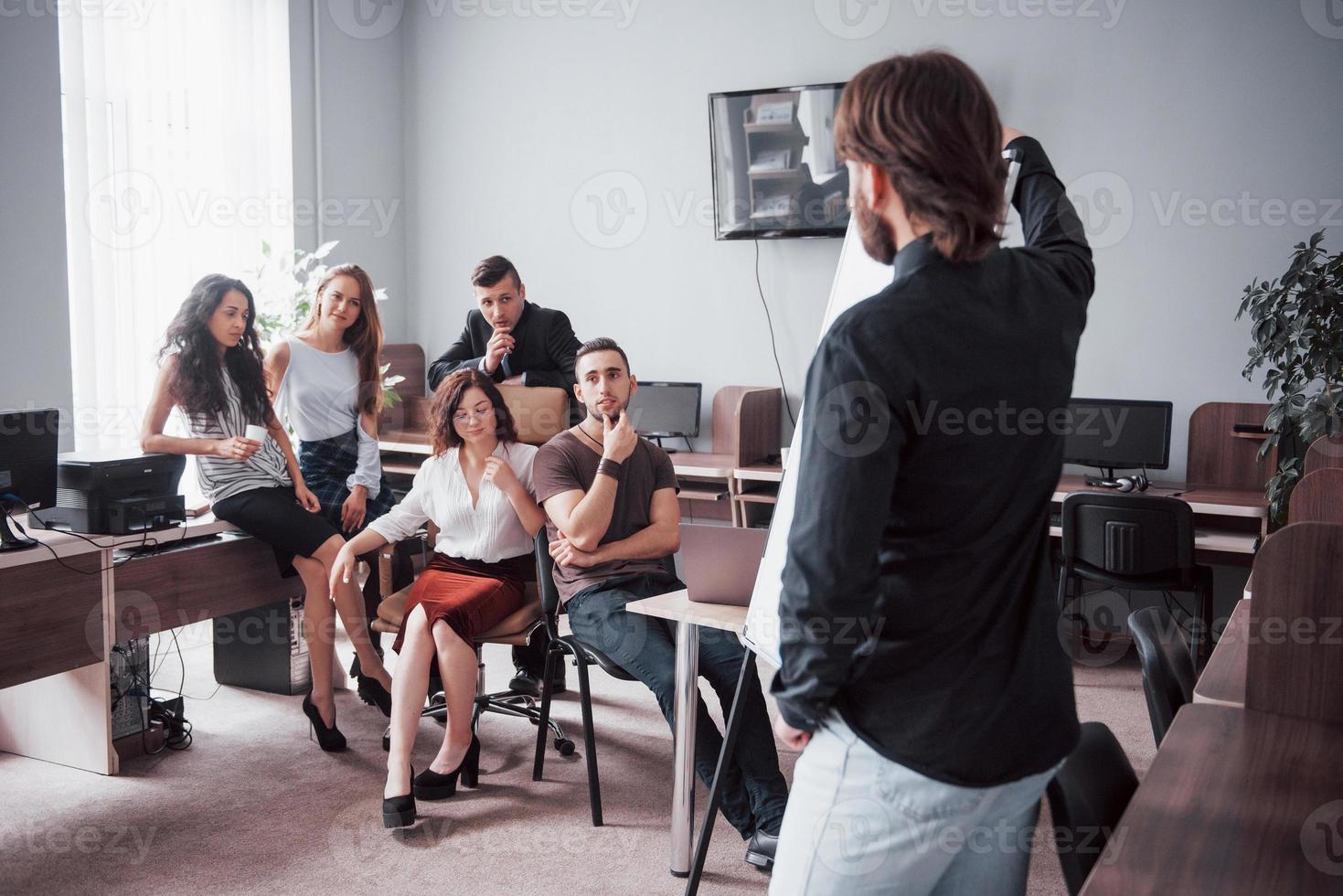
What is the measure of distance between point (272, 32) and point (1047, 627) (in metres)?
5.50

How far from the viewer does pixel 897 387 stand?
41.2 inches

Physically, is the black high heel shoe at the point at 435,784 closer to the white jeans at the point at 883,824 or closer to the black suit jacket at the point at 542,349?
the black suit jacket at the point at 542,349

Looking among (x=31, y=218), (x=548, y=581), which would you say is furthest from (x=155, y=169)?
(x=548, y=581)

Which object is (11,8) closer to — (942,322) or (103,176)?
(103,176)

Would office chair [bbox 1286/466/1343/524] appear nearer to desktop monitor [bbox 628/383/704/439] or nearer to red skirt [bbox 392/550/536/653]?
red skirt [bbox 392/550/536/653]

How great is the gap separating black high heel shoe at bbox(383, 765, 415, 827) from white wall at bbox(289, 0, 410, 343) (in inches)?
147

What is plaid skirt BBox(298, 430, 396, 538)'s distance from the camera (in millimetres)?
3742

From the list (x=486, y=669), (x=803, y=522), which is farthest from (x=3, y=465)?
(x=803, y=522)

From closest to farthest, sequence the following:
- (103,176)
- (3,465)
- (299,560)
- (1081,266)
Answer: (1081,266), (3,465), (299,560), (103,176)

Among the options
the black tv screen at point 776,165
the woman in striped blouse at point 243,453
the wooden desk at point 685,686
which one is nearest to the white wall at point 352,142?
the black tv screen at point 776,165

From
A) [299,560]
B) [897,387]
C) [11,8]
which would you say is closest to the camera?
[897,387]

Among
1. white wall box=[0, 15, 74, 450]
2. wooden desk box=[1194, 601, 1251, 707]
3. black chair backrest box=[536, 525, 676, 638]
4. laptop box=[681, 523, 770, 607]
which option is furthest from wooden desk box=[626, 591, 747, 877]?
white wall box=[0, 15, 74, 450]

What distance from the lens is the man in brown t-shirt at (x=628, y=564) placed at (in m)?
2.59

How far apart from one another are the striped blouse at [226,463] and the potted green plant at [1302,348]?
11.1 ft
